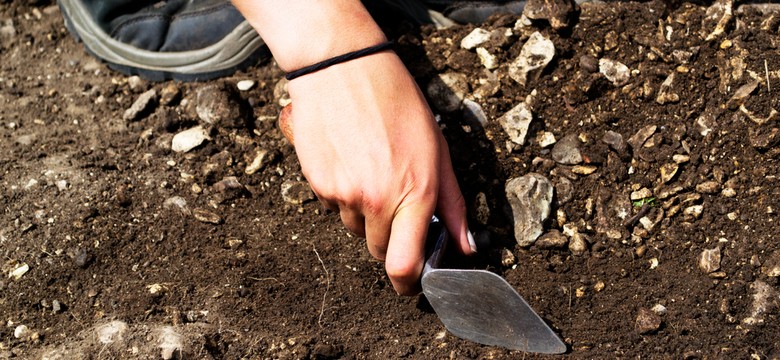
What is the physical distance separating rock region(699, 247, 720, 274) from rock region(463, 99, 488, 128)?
64 cm

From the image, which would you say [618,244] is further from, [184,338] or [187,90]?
[187,90]

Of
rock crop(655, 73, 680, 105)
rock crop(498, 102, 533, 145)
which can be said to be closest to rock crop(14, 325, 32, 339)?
rock crop(498, 102, 533, 145)

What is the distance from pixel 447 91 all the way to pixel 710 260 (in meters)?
0.81

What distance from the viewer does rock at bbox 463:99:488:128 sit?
7.05 feet

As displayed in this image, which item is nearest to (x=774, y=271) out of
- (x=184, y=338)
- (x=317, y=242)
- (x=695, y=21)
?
(x=695, y=21)

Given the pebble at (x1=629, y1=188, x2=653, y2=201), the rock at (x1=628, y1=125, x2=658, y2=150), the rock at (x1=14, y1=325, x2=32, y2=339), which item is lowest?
the rock at (x1=14, y1=325, x2=32, y2=339)

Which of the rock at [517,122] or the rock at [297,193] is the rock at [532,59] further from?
the rock at [297,193]

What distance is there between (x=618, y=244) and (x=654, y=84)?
0.44 metres

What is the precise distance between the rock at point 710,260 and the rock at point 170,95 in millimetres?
1546

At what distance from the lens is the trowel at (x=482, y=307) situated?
5.61 ft

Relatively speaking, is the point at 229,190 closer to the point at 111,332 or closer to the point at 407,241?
the point at 111,332

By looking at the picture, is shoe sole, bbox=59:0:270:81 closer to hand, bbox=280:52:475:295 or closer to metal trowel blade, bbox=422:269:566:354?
hand, bbox=280:52:475:295

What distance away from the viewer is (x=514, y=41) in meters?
2.22

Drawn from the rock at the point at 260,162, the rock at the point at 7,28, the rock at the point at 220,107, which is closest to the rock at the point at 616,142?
the rock at the point at 260,162
